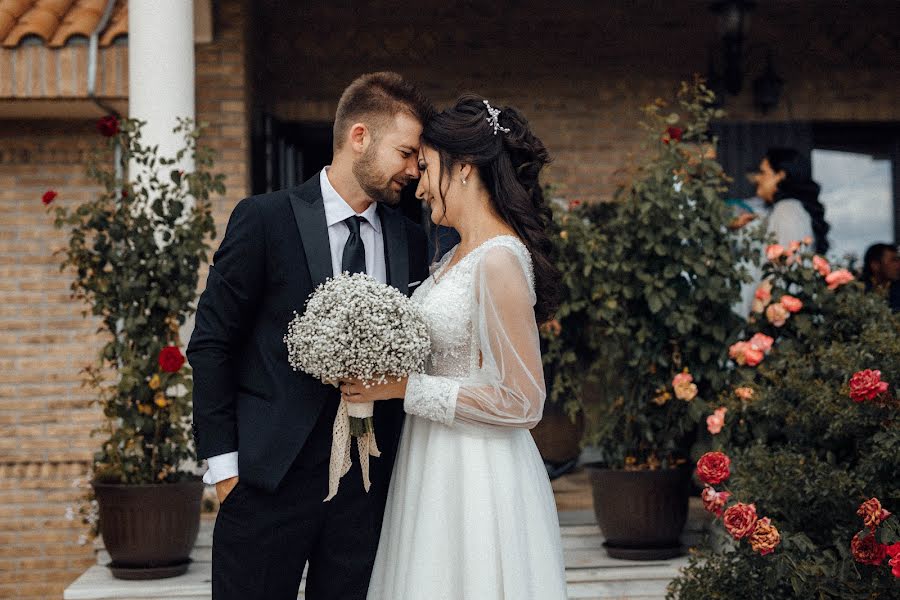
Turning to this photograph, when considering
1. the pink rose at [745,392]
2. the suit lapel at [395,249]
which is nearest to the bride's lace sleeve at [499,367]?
the suit lapel at [395,249]

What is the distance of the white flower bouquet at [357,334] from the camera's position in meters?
2.92

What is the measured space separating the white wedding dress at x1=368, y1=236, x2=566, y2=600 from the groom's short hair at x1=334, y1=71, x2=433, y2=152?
44cm

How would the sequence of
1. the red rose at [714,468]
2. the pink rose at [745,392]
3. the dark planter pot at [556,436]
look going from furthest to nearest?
the dark planter pot at [556,436], the pink rose at [745,392], the red rose at [714,468]

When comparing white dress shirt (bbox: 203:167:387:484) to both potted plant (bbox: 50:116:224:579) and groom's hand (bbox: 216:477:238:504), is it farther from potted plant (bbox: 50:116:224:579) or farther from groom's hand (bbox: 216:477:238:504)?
potted plant (bbox: 50:116:224:579)

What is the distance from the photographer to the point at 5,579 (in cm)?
755

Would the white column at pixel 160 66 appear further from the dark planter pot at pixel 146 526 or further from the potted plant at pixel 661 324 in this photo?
the potted plant at pixel 661 324

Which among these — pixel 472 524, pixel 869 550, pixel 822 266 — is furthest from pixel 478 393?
pixel 822 266

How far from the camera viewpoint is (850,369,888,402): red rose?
12.8 feet

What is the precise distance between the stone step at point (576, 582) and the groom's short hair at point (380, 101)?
2716 mm

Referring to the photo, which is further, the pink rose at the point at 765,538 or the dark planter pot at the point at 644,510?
the dark planter pot at the point at 644,510

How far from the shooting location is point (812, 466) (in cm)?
431

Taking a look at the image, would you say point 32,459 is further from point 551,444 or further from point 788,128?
point 788,128

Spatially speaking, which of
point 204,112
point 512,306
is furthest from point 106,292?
point 512,306

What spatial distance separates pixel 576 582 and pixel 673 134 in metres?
2.12
